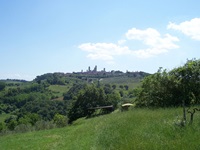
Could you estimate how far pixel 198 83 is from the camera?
1745cm

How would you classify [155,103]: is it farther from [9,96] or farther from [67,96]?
[9,96]

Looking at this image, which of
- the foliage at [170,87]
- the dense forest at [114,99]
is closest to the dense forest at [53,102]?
the dense forest at [114,99]

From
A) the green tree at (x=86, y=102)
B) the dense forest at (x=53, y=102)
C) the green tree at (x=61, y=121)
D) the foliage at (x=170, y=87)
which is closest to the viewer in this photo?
the foliage at (x=170, y=87)

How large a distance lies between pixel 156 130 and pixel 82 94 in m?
43.8

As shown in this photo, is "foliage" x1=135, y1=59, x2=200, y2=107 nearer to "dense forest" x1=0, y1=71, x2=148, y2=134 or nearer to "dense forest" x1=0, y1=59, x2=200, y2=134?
"dense forest" x1=0, y1=59, x2=200, y2=134

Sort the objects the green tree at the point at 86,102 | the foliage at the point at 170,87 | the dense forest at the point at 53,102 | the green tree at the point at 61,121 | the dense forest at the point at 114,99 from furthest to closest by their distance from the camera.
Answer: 1. the green tree at the point at 86,102
2. the dense forest at the point at 53,102
3. the green tree at the point at 61,121
4. the dense forest at the point at 114,99
5. the foliage at the point at 170,87

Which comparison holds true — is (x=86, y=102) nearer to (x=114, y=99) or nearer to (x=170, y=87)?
(x=114, y=99)

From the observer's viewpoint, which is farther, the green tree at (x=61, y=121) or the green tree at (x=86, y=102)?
the green tree at (x=86, y=102)

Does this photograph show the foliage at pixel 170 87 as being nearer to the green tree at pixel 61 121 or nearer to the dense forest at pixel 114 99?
the dense forest at pixel 114 99

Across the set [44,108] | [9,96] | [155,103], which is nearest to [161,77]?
[155,103]

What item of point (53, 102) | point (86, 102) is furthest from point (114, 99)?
point (53, 102)

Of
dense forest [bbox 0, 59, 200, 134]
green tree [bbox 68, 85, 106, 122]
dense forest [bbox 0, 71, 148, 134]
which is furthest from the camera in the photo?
green tree [bbox 68, 85, 106, 122]

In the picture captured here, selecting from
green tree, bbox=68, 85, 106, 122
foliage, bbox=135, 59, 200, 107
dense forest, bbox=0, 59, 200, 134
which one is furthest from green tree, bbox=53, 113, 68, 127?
foliage, bbox=135, 59, 200, 107

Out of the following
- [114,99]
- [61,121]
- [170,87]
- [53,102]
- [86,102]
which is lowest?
[53,102]
